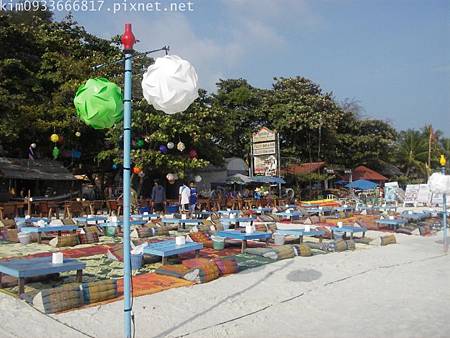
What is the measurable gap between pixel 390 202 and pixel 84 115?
1070 inches

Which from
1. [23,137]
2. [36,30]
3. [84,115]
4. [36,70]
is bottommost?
[84,115]

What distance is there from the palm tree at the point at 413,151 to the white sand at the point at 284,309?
129 ft

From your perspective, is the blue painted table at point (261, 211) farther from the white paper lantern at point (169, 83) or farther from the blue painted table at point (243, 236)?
the white paper lantern at point (169, 83)

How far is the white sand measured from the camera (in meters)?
5.03

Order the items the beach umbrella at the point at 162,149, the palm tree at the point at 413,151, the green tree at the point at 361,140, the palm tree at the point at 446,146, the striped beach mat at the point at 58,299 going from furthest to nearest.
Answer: the palm tree at the point at 446,146 → the palm tree at the point at 413,151 → the green tree at the point at 361,140 → the beach umbrella at the point at 162,149 → the striped beach mat at the point at 58,299

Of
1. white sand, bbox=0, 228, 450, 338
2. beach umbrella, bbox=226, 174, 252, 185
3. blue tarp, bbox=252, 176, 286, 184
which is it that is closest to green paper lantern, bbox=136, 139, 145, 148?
blue tarp, bbox=252, 176, 286, 184

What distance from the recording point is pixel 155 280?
23.7 feet

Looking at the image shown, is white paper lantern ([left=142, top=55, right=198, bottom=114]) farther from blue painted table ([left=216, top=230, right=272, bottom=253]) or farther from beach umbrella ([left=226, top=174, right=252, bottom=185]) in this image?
beach umbrella ([left=226, top=174, right=252, bottom=185])

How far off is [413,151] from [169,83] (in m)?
45.1

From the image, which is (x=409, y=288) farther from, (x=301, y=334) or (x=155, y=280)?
(x=155, y=280)

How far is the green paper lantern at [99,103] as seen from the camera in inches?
183

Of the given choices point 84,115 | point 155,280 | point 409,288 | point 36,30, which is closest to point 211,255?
point 155,280

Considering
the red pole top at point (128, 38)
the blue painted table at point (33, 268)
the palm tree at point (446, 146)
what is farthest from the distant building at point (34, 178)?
the palm tree at point (446, 146)

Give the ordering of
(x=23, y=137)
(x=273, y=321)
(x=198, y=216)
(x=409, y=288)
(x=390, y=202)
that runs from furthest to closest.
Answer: (x=390, y=202) < (x=23, y=137) < (x=198, y=216) < (x=409, y=288) < (x=273, y=321)
